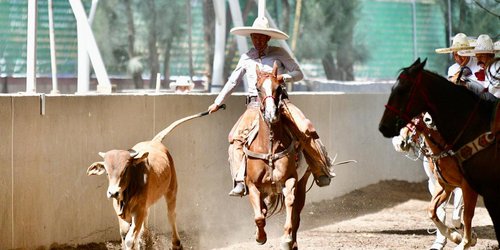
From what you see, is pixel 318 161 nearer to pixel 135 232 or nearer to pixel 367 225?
pixel 135 232

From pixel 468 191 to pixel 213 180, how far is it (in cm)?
435

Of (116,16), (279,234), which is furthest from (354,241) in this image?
(116,16)

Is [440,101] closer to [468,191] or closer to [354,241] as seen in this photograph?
[468,191]

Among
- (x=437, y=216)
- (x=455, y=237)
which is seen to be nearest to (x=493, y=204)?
(x=455, y=237)

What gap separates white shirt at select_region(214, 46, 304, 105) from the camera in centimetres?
1299

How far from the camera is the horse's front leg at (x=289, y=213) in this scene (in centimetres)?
1188

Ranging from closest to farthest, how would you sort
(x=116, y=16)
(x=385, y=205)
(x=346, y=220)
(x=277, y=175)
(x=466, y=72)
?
(x=277, y=175) < (x=466, y=72) < (x=346, y=220) < (x=385, y=205) < (x=116, y=16)

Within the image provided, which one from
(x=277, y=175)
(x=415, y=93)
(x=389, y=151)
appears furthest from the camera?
(x=389, y=151)

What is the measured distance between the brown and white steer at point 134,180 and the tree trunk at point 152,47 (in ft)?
52.4

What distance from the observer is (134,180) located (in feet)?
40.1

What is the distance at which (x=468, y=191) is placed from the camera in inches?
488

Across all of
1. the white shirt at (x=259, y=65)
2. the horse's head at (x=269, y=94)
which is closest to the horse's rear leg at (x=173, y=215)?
the white shirt at (x=259, y=65)

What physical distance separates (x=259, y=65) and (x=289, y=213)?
196cm

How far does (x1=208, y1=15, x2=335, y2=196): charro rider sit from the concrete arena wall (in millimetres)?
1369
